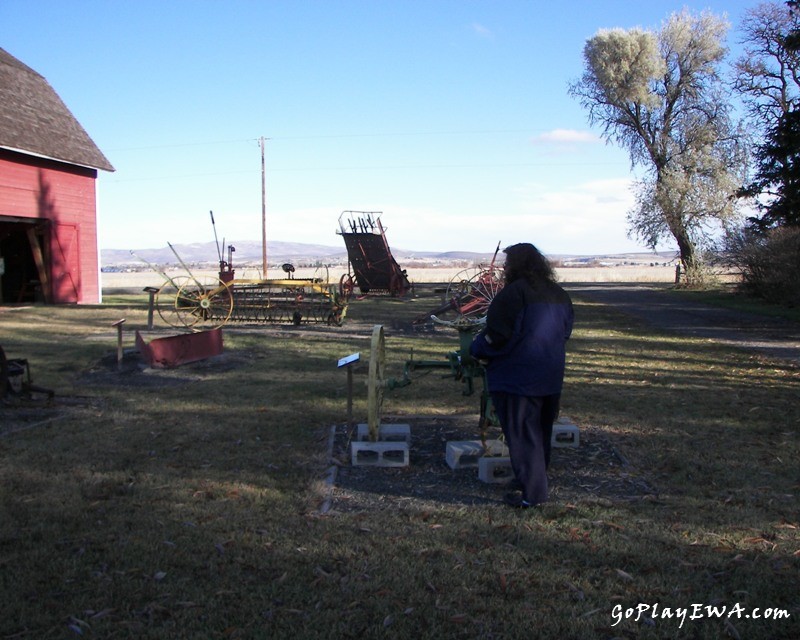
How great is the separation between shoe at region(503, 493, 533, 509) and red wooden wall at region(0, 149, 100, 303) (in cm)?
1959

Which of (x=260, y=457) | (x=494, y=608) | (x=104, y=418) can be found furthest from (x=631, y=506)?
(x=104, y=418)

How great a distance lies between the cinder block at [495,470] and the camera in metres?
5.24

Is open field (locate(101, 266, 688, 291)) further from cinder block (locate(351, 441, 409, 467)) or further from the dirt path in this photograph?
cinder block (locate(351, 441, 409, 467))

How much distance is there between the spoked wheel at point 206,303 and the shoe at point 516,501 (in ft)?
37.6

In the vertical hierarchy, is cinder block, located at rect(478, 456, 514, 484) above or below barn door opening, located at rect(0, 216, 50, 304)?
below

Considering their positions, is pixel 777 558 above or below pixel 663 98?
Result: below

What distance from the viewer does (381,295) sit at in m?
27.4

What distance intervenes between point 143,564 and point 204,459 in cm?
203

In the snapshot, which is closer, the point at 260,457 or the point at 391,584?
the point at 391,584

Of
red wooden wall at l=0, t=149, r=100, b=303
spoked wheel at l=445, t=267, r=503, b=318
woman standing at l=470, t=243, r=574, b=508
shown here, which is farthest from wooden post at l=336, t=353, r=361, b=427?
red wooden wall at l=0, t=149, r=100, b=303

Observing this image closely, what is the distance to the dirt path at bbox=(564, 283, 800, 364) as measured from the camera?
13.7 metres

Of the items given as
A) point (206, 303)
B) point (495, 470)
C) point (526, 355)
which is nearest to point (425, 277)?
point (206, 303)

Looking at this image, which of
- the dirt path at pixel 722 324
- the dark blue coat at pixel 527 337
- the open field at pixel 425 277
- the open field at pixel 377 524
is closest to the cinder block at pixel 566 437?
the open field at pixel 377 524

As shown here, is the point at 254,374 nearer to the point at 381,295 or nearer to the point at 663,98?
the point at 381,295
